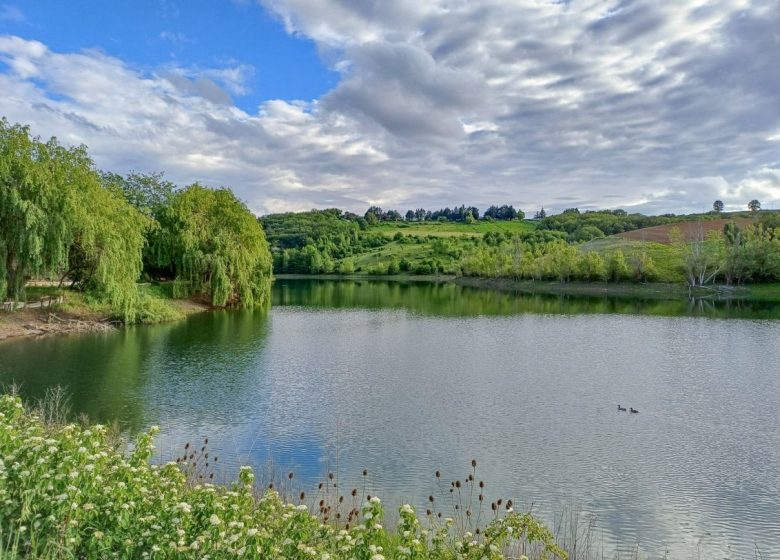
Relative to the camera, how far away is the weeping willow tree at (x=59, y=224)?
106 ft

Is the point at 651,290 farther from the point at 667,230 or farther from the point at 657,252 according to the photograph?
the point at 667,230

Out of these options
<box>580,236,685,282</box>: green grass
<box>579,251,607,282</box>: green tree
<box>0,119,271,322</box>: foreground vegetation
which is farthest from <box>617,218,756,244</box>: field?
<box>0,119,271,322</box>: foreground vegetation

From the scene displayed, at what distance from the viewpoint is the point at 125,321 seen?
4053 centimetres

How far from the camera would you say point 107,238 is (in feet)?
120

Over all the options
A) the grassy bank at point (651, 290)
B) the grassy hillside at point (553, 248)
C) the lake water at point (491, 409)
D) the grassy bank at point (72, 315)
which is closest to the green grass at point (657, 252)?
the grassy hillside at point (553, 248)

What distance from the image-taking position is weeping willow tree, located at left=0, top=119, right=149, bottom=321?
32188 millimetres

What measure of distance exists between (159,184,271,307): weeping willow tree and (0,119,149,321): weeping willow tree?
11.4 m

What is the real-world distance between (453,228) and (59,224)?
524ft

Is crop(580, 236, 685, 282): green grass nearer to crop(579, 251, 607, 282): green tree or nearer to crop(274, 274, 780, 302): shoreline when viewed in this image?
crop(274, 274, 780, 302): shoreline

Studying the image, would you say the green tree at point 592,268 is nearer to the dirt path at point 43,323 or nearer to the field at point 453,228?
the dirt path at point 43,323

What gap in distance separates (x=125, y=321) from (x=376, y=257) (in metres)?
112

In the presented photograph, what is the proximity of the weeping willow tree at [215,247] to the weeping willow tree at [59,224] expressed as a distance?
11.4m

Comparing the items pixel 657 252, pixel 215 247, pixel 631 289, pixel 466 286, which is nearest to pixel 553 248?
pixel 657 252

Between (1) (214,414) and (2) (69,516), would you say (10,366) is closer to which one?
(1) (214,414)
